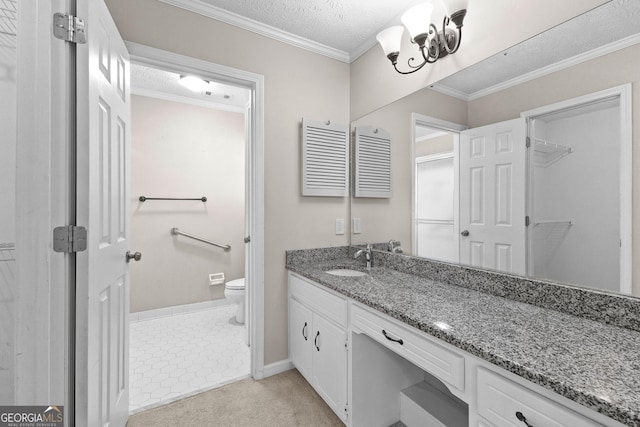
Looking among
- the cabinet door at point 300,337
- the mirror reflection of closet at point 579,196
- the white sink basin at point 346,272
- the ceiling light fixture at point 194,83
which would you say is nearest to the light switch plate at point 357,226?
the white sink basin at point 346,272

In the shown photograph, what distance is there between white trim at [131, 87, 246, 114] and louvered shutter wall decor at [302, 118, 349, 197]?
5.61 feet

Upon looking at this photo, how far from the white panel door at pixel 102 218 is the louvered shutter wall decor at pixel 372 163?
5.03 ft

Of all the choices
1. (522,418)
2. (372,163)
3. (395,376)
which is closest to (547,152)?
(522,418)

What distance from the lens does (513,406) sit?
2.37ft

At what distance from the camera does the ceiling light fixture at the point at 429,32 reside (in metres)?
1.31

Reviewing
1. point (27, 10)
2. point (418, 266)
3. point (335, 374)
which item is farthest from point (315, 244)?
point (27, 10)

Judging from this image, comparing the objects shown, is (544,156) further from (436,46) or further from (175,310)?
(175,310)

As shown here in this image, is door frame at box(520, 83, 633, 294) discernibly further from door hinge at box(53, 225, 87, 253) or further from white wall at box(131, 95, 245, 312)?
white wall at box(131, 95, 245, 312)

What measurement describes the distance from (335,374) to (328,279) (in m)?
0.50

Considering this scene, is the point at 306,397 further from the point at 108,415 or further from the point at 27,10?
the point at 27,10

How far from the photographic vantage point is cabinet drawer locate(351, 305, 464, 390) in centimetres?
88

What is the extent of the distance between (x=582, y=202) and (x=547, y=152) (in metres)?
0.23

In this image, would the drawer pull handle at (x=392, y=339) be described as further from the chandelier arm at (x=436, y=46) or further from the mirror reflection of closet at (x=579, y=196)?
the chandelier arm at (x=436, y=46)

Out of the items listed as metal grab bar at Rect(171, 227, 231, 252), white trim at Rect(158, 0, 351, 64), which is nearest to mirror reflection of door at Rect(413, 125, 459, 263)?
white trim at Rect(158, 0, 351, 64)
